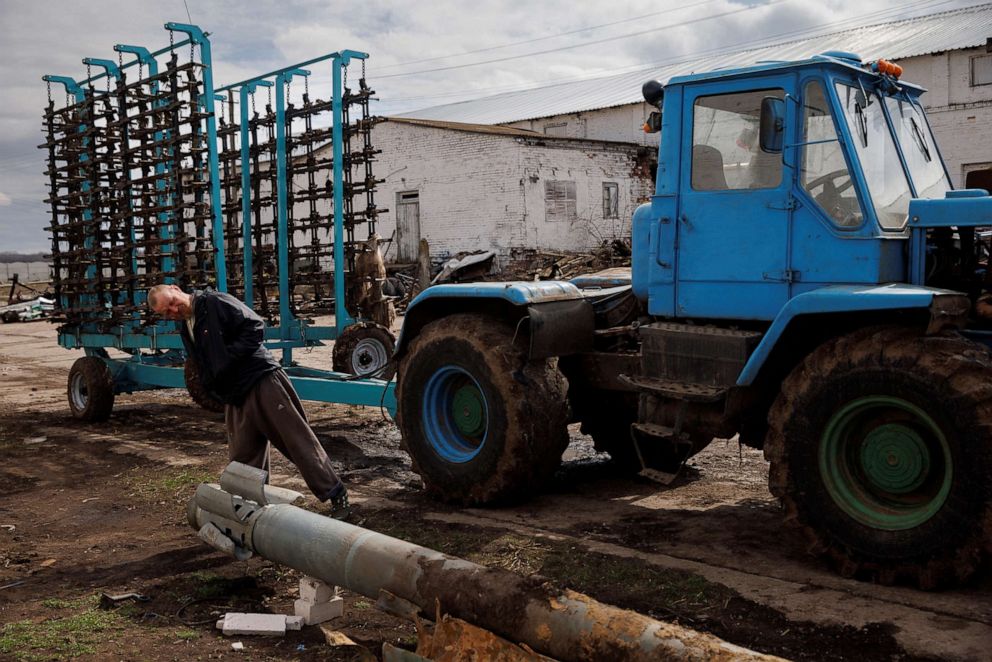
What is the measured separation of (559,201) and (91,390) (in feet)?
59.7

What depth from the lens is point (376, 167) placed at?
3017 cm

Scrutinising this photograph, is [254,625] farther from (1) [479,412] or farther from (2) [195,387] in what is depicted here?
(2) [195,387]

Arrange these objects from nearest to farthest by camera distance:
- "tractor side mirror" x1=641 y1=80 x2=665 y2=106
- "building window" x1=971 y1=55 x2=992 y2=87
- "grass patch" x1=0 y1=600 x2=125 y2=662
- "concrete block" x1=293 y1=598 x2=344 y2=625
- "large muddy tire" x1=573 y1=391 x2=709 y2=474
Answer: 1. "grass patch" x1=0 y1=600 x2=125 y2=662
2. "concrete block" x1=293 y1=598 x2=344 y2=625
3. "tractor side mirror" x1=641 y1=80 x2=665 y2=106
4. "large muddy tire" x1=573 y1=391 x2=709 y2=474
5. "building window" x1=971 y1=55 x2=992 y2=87

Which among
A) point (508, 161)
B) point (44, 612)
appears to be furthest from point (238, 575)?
point (508, 161)

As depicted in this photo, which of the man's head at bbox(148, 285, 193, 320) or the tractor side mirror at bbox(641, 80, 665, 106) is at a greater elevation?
the tractor side mirror at bbox(641, 80, 665, 106)

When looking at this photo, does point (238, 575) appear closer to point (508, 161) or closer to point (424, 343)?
point (424, 343)

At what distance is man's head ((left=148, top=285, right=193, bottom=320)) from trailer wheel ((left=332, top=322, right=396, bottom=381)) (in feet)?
17.8

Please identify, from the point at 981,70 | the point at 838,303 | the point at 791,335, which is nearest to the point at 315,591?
the point at 791,335

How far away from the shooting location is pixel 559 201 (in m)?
27.8

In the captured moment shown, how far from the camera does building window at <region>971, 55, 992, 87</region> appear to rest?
85.1 ft

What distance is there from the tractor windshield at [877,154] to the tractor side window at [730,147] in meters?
0.43

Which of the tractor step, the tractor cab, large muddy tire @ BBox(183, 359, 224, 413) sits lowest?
large muddy tire @ BBox(183, 359, 224, 413)

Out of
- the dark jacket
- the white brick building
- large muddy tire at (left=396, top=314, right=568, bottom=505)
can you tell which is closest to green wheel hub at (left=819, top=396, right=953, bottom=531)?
large muddy tire at (left=396, top=314, right=568, bottom=505)

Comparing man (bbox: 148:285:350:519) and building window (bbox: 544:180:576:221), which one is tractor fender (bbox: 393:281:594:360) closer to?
man (bbox: 148:285:350:519)
